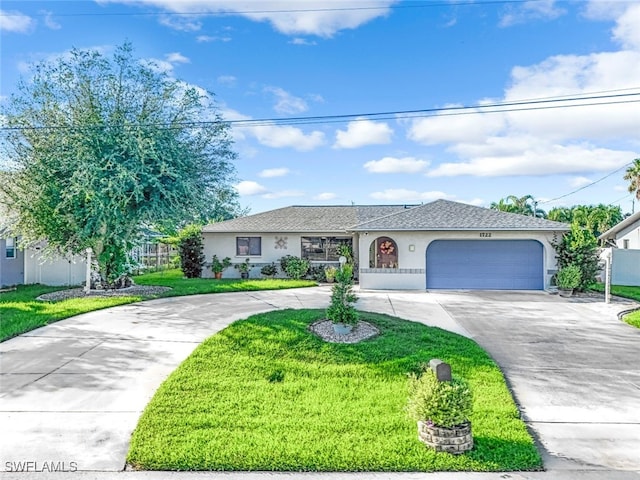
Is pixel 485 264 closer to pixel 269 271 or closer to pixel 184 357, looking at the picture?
pixel 269 271

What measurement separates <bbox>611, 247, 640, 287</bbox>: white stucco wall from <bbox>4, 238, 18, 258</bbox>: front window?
2618 cm

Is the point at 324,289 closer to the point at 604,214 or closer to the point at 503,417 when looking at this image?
the point at 503,417

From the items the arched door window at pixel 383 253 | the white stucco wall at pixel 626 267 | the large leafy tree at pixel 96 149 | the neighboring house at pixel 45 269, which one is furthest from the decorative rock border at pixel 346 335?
the white stucco wall at pixel 626 267

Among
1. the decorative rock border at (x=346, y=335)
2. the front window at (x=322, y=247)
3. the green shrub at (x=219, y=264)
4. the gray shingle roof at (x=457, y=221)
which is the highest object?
the gray shingle roof at (x=457, y=221)

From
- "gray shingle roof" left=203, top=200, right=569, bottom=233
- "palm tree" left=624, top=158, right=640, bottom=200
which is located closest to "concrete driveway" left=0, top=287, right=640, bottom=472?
"gray shingle roof" left=203, top=200, right=569, bottom=233

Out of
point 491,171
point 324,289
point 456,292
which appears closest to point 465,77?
point 456,292

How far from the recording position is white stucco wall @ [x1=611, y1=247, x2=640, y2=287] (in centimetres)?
2008

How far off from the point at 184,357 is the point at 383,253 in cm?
1124

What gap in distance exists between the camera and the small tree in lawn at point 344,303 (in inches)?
339

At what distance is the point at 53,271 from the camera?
57.6 feet

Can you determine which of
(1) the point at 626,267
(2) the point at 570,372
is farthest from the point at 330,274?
(1) the point at 626,267

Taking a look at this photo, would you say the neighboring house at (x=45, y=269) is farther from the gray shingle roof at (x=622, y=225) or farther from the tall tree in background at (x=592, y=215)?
the tall tree in background at (x=592, y=215)

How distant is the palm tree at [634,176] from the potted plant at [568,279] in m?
13.3

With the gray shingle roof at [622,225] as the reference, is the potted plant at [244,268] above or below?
below
